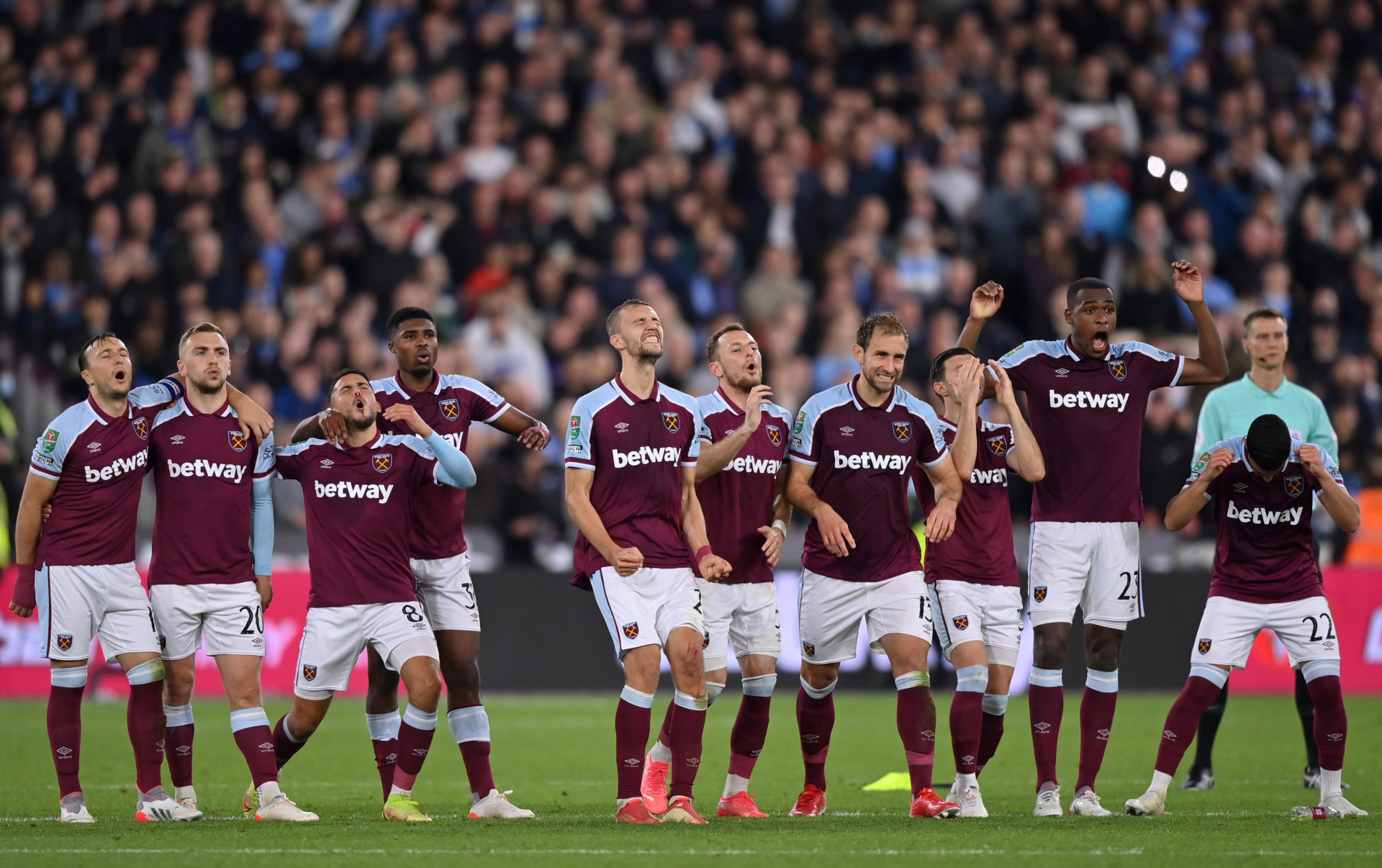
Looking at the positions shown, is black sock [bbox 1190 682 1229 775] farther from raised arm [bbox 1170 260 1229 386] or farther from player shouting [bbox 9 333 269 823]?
player shouting [bbox 9 333 269 823]

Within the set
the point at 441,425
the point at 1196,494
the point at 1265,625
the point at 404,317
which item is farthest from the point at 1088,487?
the point at 404,317

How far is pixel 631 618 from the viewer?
359 inches

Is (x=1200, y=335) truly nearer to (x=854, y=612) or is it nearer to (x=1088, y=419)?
(x=1088, y=419)

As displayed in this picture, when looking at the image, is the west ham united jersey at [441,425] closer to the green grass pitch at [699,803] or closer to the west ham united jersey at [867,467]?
the green grass pitch at [699,803]

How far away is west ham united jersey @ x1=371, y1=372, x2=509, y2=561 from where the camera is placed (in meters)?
9.85

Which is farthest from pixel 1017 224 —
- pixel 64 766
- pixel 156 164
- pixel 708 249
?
pixel 64 766

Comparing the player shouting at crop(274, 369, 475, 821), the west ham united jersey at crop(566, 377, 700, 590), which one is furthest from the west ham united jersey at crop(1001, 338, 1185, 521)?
the player shouting at crop(274, 369, 475, 821)

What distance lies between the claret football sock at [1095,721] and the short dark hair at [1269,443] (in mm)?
1418

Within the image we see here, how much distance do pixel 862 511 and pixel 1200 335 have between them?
7.24 feet

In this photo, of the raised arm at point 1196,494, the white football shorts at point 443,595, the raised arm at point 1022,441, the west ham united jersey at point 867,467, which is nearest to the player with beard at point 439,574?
the white football shorts at point 443,595

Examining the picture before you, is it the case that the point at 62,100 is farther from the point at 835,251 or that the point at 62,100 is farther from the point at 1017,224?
the point at 1017,224

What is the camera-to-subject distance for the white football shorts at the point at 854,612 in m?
9.54

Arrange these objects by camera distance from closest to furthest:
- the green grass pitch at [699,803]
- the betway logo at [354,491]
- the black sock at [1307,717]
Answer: the green grass pitch at [699,803], the betway logo at [354,491], the black sock at [1307,717]

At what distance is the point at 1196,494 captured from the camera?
31.2 feet
